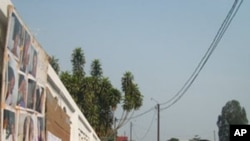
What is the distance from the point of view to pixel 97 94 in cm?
4056

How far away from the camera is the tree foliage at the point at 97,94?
3975 cm

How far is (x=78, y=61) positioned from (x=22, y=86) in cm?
3921

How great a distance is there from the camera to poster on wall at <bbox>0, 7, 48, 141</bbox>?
4285 millimetres

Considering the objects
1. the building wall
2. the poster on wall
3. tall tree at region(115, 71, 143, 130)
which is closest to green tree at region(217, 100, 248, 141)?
tall tree at region(115, 71, 143, 130)

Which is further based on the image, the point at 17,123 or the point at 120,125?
the point at 120,125

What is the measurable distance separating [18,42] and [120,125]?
133 ft

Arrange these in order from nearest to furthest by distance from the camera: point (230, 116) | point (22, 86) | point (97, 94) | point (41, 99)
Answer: point (22, 86) < point (41, 99) < point (97, 94) < point (230, 116)

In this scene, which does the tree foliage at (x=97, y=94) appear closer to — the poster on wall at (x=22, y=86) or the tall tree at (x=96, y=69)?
the tall tree at (x=96, y=69)

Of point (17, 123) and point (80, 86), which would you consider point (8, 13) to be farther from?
point (80, 86)

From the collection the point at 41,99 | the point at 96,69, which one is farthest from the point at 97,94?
the point at 41,99

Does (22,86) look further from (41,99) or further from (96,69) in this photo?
(96,69)

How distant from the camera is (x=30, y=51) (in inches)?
209

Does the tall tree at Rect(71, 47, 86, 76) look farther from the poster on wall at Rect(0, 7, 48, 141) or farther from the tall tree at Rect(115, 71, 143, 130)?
the poster on wall at Rect(0, 7, 48, 141)

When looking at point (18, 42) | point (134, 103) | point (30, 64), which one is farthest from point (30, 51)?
→ point (134, 103)
